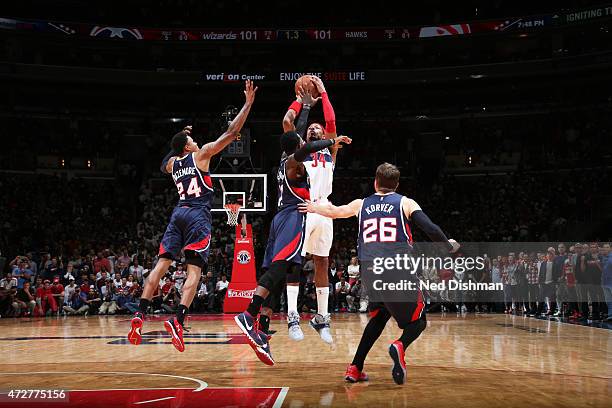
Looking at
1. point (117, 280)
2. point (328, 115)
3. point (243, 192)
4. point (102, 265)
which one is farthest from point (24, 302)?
point (328, 115)

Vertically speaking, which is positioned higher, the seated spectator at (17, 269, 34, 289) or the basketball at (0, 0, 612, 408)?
the basketball at (0, 0, 612, 408)

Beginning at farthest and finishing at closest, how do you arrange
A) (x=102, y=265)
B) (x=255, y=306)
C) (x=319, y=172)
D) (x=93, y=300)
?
(x=102, y=265) < (x=93, y=300) < (x=319, y=172) < (x=255, y=306)

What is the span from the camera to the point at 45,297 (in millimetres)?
18688

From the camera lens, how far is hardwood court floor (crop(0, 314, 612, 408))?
498 centimetres

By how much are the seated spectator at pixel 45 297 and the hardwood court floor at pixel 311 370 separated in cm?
723

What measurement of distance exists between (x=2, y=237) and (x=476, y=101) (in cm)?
2086

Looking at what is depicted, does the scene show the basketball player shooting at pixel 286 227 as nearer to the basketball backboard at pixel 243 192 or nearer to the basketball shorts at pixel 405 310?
the basketball shorts at pixel 405 310

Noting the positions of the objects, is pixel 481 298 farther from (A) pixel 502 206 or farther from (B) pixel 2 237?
(B) pixel 2 237

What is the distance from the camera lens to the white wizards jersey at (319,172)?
720 centimetres

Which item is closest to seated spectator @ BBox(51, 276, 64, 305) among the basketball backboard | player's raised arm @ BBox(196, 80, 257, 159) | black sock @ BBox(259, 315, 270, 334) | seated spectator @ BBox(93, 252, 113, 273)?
seated spectator @ BBox(93, 252, 113, 273)

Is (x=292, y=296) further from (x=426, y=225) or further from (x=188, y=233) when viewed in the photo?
(x=426, y=225)

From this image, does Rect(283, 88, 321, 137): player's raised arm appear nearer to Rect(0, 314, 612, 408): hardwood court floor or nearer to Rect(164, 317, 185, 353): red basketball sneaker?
Rect(164, 317, 185, 353): red basketball sneaker

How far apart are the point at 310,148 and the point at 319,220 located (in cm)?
129

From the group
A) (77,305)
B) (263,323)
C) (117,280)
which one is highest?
(263,323)
